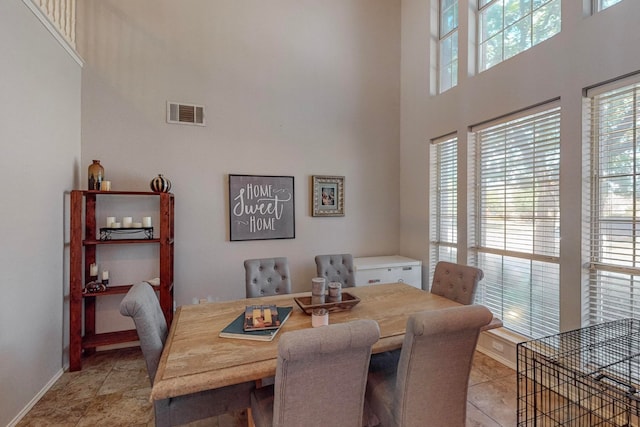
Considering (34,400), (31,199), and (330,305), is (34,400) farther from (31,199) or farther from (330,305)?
(330,305)

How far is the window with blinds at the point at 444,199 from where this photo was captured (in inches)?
137

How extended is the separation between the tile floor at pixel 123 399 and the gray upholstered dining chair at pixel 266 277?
3.11 ft

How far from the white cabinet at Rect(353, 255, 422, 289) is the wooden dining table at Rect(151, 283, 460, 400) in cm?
106

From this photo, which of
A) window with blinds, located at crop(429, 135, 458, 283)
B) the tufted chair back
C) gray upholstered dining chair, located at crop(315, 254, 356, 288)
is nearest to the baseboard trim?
gray upholstered dining chair, located at crop(315, 254, 356, 288)

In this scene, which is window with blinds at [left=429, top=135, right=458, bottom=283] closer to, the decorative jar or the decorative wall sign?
the decorative wall sign

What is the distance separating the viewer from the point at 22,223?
7.06 feet

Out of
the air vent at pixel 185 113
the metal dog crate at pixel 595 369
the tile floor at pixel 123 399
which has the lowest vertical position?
the tile floor at pixel 123 399

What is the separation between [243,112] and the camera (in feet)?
11.7

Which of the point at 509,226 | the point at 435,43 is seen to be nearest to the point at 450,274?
the point at 509,226

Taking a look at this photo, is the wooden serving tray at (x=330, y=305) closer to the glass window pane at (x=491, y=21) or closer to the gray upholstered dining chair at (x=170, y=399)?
the gray upholstered dining chair at (x=170, y=399)

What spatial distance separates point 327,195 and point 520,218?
2133 millimetres

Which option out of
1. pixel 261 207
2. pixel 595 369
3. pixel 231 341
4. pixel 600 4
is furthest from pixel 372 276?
pixel 600 4

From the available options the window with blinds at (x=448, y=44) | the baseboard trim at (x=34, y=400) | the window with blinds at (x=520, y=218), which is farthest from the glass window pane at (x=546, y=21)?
the baseboard trim at (x=34, y=400)

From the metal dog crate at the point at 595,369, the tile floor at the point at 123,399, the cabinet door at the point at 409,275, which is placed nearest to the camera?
the metal dog crate at the point at 595,369
